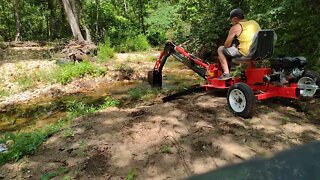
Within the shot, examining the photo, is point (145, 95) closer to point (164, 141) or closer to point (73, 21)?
point (164, 141)

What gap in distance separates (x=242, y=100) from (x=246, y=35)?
1230 millimetres

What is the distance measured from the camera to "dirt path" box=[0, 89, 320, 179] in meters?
4.36

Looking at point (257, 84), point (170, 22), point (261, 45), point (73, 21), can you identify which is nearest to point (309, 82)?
point (257, 84)

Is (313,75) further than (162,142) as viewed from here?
Yes

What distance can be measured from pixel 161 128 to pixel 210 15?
359 inches

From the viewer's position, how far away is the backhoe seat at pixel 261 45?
18.7ft

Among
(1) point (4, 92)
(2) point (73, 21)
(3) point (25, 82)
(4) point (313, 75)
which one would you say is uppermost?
(2) point (73, 21)

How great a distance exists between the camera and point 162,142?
4.88 m

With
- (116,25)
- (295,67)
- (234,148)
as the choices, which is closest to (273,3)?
(295,67)

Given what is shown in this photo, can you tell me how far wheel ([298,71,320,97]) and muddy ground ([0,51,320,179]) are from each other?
0.87 ft

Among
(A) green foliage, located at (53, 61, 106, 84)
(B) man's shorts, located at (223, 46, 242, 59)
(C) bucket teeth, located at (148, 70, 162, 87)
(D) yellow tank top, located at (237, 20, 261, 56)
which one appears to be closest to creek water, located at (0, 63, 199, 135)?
(C) bucket teeth, located at (148, 70, 162, 87)

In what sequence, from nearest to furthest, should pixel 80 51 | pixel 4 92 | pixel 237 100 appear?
pixel 237 100 < pixel 4 92 < pixel 80 51

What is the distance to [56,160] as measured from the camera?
179 inches

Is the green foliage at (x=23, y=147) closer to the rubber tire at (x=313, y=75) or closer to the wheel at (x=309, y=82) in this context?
the wheel at (x=309, y=82)
